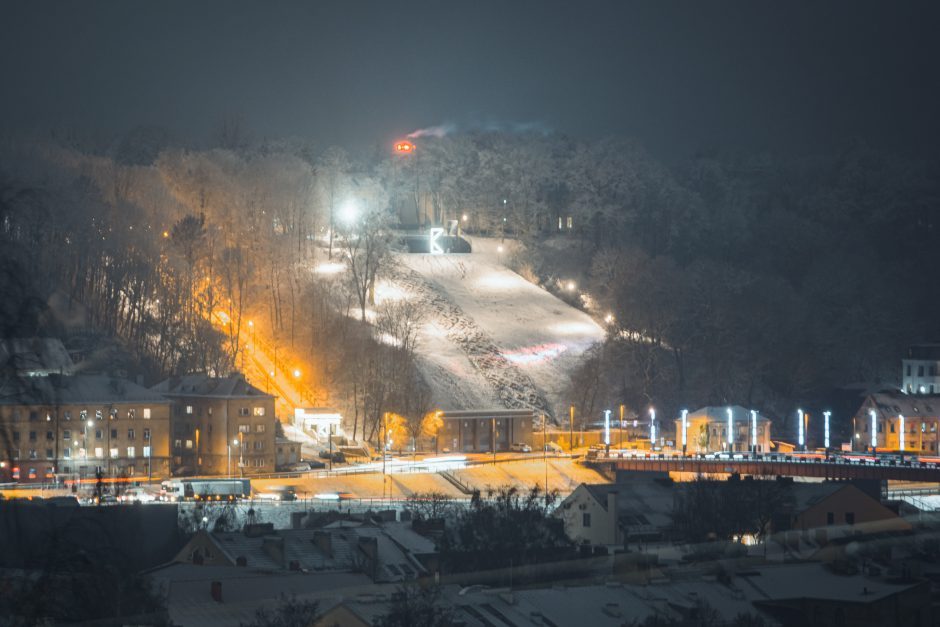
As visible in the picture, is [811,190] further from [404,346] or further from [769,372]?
[404,346]

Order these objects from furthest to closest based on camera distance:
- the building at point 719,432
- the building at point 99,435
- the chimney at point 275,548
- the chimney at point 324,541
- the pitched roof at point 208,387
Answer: the building at point 719,432
the pitched roof at point 208,387
the building at point 99,435
the chimney at point 324,541
the chimney at point 275,548

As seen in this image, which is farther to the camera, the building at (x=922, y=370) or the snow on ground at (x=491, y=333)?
the building at (x=922, y=370)

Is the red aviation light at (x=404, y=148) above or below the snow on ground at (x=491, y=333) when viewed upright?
above

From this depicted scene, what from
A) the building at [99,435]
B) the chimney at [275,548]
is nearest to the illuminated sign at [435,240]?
the building at [99,435]

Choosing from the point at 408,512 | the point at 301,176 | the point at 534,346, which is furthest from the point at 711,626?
the point at 301,176

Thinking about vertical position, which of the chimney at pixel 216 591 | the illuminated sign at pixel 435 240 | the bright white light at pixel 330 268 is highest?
the illuminated sign at pixel 435 240

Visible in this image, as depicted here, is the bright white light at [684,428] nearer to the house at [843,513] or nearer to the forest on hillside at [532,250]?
the forest on hillside at [532,250]

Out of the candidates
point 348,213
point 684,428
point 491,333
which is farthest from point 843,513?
point 348,213

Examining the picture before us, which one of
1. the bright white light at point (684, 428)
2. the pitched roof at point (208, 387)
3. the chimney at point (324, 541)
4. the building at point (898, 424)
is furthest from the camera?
the building at point (898, 424)

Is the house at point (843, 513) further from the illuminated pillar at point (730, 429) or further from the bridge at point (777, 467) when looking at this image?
the illuminated pillar at point (730, 429)
